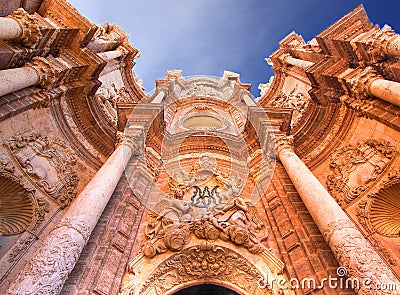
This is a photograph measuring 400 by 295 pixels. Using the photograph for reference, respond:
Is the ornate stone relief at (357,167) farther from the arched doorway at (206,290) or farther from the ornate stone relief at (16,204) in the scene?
the ornate stone relief at (16,204)

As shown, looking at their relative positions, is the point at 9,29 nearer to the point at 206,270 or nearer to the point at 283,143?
the point at 206,270

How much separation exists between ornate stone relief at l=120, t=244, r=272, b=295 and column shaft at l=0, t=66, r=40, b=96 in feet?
17.7

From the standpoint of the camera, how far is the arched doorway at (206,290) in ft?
25.4

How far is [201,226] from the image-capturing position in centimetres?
817

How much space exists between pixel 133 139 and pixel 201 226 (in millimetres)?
3999

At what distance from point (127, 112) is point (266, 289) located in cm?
772

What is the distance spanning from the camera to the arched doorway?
25.4 feet

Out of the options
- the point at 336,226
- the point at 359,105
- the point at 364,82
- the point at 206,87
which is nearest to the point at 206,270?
the point at 336,226

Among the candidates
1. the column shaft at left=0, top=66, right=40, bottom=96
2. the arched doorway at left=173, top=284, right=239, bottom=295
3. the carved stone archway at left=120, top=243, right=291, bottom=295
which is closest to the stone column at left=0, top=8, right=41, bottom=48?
the column shaft at left=0, top=66, right=40, bottom=96

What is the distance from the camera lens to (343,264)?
606 centimetres

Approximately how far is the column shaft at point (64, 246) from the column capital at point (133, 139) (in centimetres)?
202

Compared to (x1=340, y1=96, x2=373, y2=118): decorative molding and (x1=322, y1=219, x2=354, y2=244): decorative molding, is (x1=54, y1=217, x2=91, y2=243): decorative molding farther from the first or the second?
(x1=340, y1=96, x2=373, y2=118): decorative molding

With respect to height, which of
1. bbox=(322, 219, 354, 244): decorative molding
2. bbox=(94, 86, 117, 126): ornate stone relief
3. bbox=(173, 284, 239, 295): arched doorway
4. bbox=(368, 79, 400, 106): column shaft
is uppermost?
bbox=(94, 86, 117, 126): ornate stone relief

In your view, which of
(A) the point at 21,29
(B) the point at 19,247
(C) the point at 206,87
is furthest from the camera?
(C) the point at 206,87
